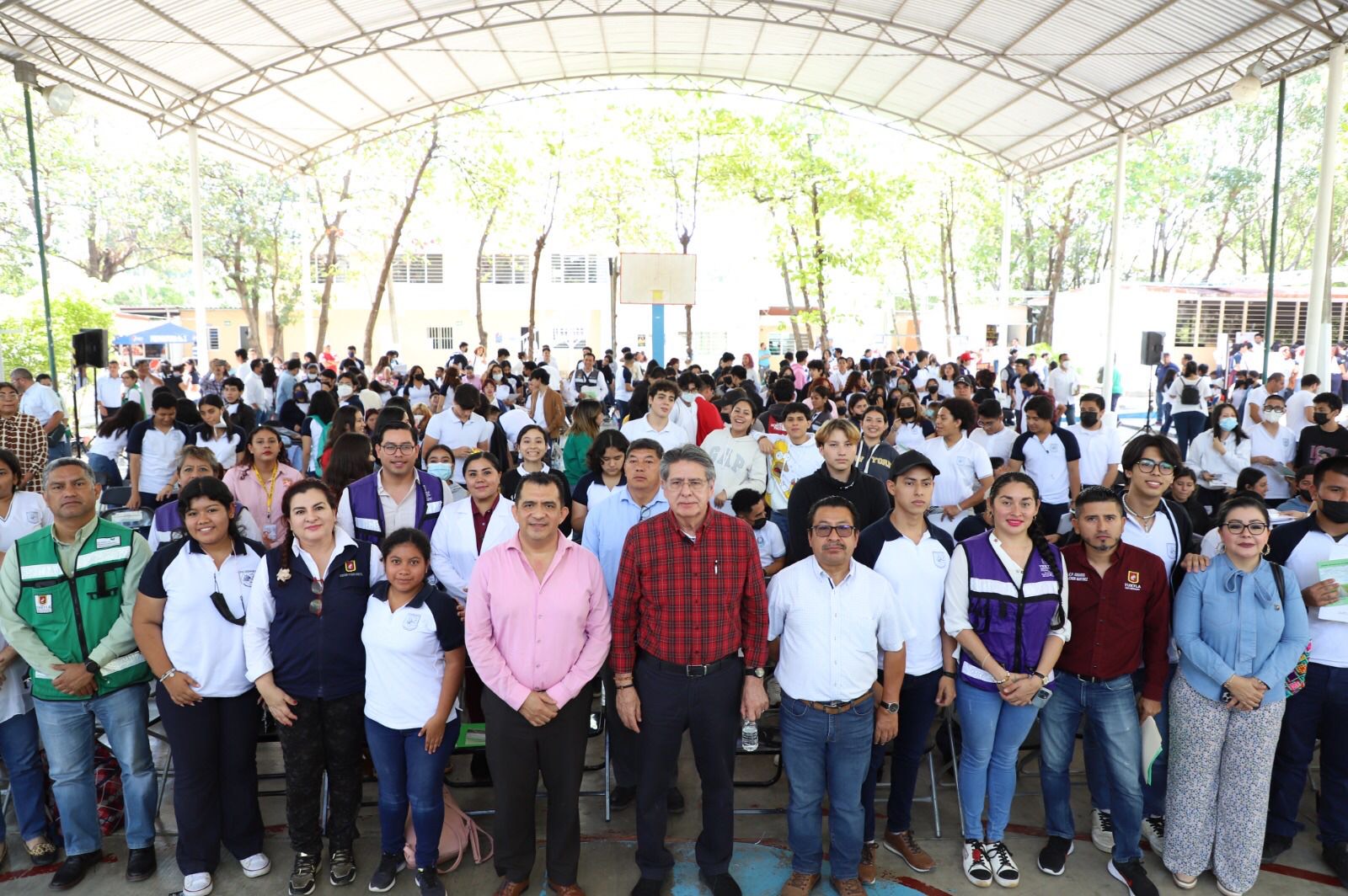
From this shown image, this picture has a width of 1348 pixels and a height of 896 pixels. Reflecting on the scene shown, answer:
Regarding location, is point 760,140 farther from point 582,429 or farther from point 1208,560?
point 1208,560

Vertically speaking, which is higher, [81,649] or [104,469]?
[104,469]

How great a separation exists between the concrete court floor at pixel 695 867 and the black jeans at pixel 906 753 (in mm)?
181

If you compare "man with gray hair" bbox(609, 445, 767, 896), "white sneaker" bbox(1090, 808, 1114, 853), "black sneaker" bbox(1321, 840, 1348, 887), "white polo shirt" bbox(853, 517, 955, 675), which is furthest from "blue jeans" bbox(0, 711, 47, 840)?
"black sneaker" bbox(1321, 840, 1348, 887)

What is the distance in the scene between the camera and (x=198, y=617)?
334 cm

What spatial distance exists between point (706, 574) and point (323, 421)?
517 centimetres

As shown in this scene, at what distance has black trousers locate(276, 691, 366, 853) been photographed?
11.1 ft

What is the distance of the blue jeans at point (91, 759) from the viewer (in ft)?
11.3

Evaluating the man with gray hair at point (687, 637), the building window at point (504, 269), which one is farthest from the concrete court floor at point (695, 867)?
the building window at point (504, 269)

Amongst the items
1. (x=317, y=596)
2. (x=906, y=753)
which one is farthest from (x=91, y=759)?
(x=906, y=753)

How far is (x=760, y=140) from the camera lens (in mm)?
22047

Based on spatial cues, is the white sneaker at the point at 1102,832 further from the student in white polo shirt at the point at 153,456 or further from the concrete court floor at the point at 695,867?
the student in white polo shirt at the point at 153,456

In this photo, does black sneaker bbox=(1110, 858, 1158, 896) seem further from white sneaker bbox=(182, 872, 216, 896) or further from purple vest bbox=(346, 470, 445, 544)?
white sneaker bbox=(182, 872, 216, 896)

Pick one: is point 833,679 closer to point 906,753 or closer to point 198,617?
point 906,753

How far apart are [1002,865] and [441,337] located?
34.0 m
